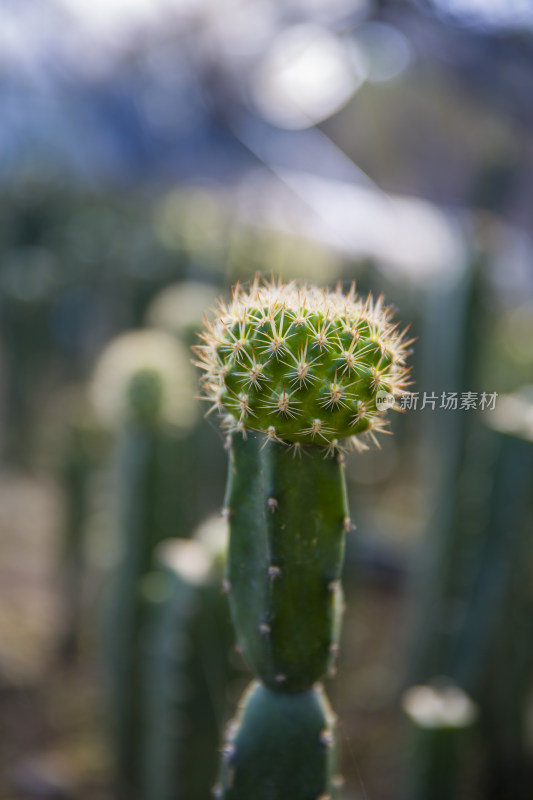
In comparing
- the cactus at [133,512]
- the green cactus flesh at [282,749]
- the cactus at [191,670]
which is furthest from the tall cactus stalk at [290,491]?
the cactus at [133,512]

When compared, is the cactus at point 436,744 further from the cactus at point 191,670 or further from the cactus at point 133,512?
the cactus at point 133,512

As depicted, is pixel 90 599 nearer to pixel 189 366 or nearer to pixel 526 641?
pixel 189 366

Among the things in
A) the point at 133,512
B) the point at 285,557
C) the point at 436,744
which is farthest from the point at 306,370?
the point at 133,512

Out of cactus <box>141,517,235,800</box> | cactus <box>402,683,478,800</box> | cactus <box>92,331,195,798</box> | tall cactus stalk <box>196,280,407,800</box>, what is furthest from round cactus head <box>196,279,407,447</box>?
cactus <box>92,331,195,798</box>

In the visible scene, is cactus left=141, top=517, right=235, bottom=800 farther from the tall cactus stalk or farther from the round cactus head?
the round cactus head

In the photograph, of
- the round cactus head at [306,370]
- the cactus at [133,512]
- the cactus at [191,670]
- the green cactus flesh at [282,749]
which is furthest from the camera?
the cactus at [133,512]

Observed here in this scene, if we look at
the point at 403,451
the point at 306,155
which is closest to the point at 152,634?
the point at 403,451
